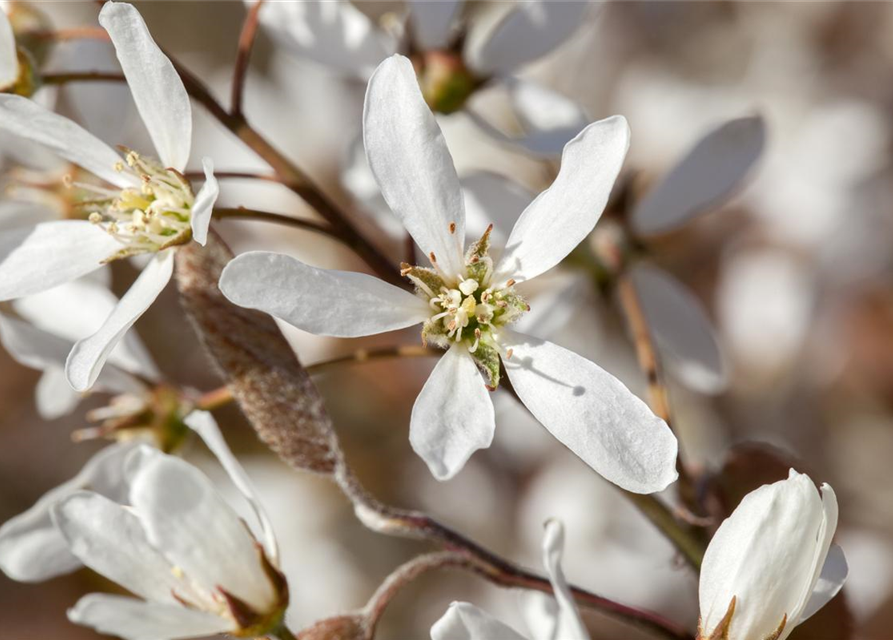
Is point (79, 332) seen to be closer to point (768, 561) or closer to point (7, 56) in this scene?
point (7, 56)

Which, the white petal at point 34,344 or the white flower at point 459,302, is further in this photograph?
the white petal at point 34,344

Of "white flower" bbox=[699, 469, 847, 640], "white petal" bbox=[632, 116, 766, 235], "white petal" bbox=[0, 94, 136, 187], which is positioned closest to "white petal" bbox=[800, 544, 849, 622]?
"white flower" bbox=[699, 469, 847, 640]

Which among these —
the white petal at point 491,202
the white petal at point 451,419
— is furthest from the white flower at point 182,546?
the white petal at point 491,202

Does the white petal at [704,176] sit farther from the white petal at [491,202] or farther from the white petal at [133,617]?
the white petal at [133,617]

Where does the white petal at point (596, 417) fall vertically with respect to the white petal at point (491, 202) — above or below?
below

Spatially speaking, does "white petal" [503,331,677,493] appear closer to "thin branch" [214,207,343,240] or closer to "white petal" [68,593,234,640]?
"thin branch" [214,207,343,240]

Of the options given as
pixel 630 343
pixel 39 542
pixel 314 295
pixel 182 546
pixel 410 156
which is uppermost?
pixel 410 156

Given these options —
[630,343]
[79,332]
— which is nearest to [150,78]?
[79,332]
